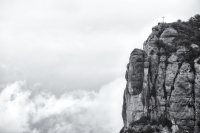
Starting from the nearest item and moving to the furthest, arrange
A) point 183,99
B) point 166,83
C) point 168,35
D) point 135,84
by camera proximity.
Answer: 1. point 183,99
2. point 166,83
3. point 135,84
4. point 168,35

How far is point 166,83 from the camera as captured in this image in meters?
90.5

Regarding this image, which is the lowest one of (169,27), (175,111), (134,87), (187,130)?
(187,130)

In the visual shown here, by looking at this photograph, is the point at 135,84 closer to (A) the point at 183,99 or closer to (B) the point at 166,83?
(B) the point at 166,83

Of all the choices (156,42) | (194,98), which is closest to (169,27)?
(156,42)

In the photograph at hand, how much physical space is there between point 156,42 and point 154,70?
11.3 meters

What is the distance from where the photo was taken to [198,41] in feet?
312

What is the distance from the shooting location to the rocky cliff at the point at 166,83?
275 ft

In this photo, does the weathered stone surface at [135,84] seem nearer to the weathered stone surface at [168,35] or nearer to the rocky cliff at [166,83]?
the rocky cliff at [166,83]

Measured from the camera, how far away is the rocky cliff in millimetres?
83919

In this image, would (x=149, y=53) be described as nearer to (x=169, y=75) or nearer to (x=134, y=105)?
(x=169, y=75)

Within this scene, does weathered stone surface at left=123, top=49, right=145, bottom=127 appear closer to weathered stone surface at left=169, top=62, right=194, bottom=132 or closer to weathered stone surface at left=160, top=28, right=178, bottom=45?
weathered stone surface at left=160, top=28, right=178, bottom=45

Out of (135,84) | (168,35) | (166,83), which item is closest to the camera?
(166,83)

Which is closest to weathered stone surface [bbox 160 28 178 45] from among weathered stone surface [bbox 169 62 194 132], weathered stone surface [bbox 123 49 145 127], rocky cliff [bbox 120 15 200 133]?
rocky cliff [bbox 120 15 200 133]

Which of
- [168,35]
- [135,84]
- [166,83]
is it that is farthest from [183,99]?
[168,35]
